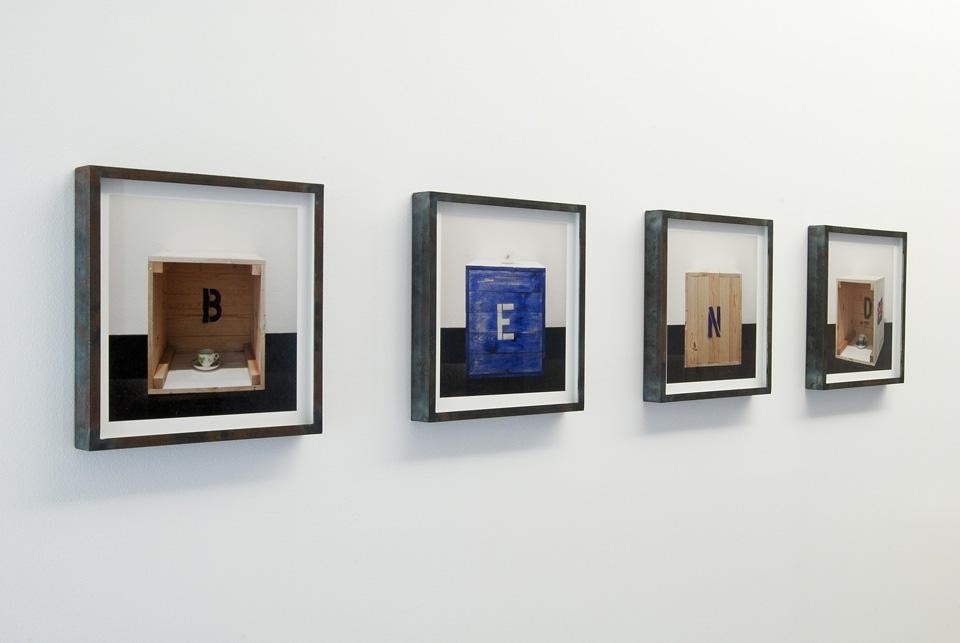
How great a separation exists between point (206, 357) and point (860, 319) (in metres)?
1.23

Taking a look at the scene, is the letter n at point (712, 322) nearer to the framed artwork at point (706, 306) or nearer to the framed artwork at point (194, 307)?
the framed artwork at point (706, 306)

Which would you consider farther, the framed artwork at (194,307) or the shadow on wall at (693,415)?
the shadow on wall at (693,415)

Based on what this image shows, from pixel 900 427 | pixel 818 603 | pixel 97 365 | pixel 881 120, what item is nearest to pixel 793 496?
pixel 818 603

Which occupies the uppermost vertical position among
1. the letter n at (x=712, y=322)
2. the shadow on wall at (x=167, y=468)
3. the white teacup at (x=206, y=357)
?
the letter n at (x=712, y=322)

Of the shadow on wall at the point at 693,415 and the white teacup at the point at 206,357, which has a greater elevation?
the white teacup at the point at 206,357

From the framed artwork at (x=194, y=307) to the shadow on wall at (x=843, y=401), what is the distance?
3.29 feet

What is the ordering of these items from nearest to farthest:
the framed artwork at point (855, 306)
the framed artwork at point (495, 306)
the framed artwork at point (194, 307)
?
the framed artwork at point (194, 307)
the framed artwork at point (495, 306)
the framed artwork at point (855, 306)

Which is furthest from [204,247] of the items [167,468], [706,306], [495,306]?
[706,306]

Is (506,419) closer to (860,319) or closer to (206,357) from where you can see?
(206,357)

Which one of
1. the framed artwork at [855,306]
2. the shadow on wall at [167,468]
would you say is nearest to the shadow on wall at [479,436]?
the shadow on wall at [167,468]

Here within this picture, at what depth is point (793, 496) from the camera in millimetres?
1806

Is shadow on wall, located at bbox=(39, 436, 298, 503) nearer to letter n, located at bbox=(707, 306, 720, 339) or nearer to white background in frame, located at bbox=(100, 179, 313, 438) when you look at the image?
white background in frame, located at bbox=(100, 179, 313, 438)

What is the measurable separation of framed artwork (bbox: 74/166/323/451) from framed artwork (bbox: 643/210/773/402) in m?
0.57

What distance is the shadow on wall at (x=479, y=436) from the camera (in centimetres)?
135
